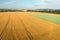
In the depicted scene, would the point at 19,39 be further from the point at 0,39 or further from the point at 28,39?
the point at 0,39

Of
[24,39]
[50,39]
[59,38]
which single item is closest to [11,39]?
[24,39]

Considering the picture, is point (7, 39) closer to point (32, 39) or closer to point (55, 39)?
point (32, 39)

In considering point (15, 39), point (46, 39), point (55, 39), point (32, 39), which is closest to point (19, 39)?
point (15, 39)

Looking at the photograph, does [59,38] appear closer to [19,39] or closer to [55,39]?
[55,39]

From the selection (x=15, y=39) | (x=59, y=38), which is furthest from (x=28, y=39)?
(x=59, y=38)

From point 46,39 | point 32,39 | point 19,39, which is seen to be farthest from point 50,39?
point 19,39
